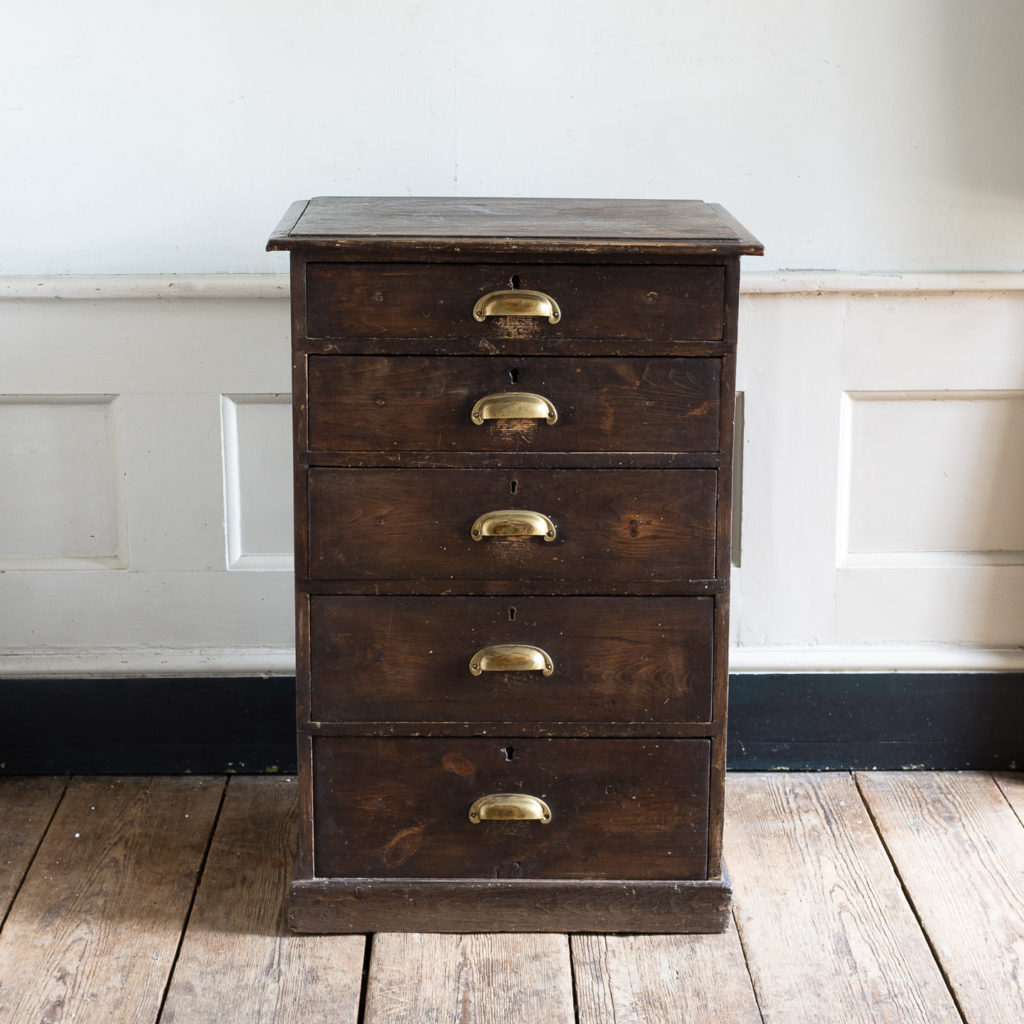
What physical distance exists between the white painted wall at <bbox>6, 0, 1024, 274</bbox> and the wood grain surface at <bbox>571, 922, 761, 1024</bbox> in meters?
1.13

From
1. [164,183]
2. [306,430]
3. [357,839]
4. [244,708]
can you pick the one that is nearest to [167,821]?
[244,708]

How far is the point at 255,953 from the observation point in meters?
1.68

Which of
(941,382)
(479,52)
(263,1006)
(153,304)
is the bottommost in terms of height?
(263,1006)

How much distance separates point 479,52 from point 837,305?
718 mm

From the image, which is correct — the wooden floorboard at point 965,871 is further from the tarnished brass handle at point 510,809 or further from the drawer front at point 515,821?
the tarnished brass handle at point 510,809

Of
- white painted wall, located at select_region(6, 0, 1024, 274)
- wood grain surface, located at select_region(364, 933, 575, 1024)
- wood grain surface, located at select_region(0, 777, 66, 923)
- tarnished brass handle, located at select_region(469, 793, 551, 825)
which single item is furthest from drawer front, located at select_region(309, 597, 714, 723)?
white painted wall, located at select_region(6, 0, 1024, 274)

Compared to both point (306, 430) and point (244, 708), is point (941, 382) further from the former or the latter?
point (244, 708)

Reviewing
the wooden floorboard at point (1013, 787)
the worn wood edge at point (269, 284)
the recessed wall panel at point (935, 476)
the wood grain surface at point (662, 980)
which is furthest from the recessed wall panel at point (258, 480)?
the wooden floorboard at point (1013, 787)

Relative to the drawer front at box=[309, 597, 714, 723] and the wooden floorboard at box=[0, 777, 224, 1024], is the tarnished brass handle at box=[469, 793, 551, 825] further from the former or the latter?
the wooden floorboard at box=[0, 777, 224, 1024]

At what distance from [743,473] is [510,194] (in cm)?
62

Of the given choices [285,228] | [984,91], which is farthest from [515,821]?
[984,91]

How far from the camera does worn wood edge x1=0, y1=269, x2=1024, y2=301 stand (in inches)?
78.0

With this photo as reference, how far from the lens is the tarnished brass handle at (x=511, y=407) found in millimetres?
1538

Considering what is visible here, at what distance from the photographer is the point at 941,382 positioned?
207 centimetres
